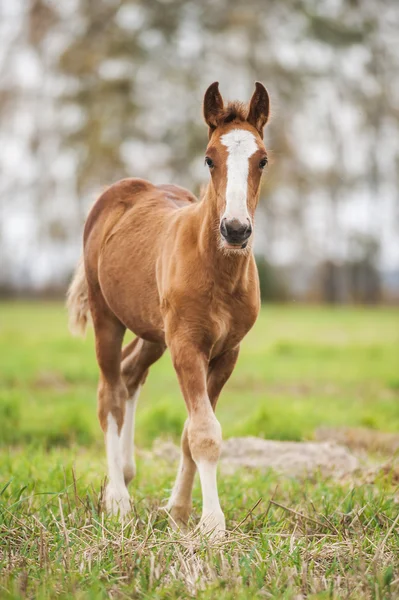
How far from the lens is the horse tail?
592 cm

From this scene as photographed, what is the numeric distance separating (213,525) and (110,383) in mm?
1709

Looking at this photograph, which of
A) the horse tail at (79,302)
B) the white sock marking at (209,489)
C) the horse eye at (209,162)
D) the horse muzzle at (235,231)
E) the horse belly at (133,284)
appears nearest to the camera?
the horse muzzle at (235,231)

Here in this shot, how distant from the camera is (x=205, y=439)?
396 cm

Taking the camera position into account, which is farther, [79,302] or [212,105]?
[79,302]

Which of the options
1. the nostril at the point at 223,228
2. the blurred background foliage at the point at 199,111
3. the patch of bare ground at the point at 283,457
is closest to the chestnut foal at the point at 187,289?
the nostril at the point at 223,228

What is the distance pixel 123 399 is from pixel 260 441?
1531 millimetres

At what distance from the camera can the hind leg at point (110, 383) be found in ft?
16.4

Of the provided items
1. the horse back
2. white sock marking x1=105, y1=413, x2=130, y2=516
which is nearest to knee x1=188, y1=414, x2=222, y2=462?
white sock marking x1=105, y1=413, x2=130, y2=516

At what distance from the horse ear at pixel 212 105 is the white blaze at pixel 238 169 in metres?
0.24

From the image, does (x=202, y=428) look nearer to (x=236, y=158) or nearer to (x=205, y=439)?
(x=205, y=439)

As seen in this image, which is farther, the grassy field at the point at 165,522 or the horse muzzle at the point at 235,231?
the horse muzzle at the point at 235,231

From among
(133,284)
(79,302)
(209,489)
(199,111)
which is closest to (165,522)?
(209,489)

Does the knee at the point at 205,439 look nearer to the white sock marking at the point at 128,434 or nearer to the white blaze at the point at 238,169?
the white blaze at the point at 238,169

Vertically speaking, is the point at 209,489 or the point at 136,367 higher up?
the point at 136,367
